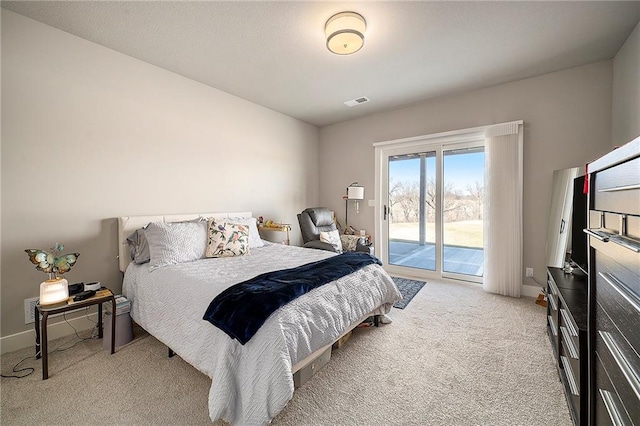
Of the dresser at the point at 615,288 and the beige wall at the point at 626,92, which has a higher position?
the beige wall at the point at 626,92

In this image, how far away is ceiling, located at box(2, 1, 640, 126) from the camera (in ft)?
6.67

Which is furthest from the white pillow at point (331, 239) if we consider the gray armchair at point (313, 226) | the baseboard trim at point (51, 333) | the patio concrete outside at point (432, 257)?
the baseboard trim at point (51, 333)

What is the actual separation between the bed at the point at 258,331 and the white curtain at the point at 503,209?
1.80m

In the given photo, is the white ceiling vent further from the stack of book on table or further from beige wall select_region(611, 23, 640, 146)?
the stack of book on table

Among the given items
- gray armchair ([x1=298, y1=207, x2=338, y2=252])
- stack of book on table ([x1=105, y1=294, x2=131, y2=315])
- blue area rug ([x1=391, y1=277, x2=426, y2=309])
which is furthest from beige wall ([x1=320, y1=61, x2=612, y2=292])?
stack of book on table ([x1=105, y1=294, x2=131, y2=315])

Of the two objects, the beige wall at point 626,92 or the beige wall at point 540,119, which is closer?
the beige wall at point 626,92

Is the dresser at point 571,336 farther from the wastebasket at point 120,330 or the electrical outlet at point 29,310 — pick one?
the electrical outlet at point 29,310

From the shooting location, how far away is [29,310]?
2.18 m

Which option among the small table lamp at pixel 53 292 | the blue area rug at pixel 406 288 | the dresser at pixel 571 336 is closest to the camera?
the dresser at pixel 571 336

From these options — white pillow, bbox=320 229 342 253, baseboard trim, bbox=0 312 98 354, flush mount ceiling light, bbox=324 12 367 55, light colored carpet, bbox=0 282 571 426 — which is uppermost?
flush mount ceiling light, bbox=324 12 367 55

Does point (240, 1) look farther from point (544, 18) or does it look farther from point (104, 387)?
point (104, 387)

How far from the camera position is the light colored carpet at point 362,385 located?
1470 millimetres

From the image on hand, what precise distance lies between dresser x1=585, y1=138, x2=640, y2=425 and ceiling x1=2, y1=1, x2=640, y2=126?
6.37 ft

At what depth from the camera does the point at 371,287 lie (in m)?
2.24
